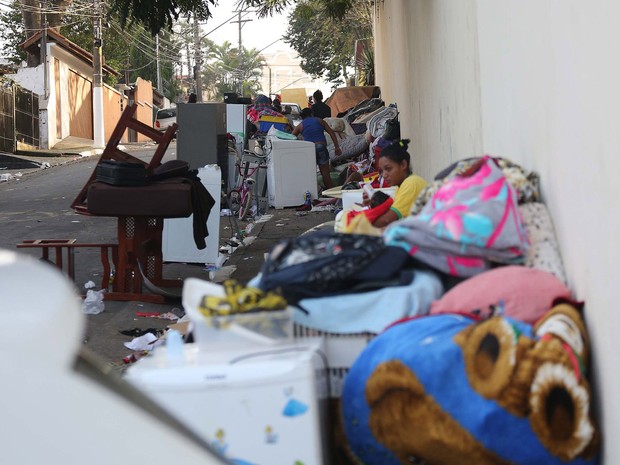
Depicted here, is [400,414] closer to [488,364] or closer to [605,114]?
[488,364]

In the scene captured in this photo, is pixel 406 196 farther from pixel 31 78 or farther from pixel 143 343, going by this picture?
pixel 31 78

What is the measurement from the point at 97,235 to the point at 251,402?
35.9 feet

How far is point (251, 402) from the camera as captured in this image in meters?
3.05

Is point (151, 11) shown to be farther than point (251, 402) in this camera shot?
Yes

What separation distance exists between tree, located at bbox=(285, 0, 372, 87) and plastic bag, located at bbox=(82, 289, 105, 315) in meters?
14.4

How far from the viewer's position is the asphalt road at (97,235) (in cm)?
799

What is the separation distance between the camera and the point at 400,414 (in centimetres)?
344

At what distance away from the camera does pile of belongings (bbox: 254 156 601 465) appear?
10.9 ft

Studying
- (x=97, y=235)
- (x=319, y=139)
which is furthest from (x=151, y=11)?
(x=319, y=139)

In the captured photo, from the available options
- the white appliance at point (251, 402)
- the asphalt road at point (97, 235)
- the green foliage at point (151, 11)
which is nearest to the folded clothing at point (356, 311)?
the white appliance at point (251, 402)

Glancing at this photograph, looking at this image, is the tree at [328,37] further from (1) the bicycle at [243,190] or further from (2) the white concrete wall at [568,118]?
(2) the white concrete wall at [568,118]

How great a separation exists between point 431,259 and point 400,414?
86 centimetres

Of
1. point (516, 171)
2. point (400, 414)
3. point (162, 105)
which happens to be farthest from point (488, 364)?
point (162, 105)

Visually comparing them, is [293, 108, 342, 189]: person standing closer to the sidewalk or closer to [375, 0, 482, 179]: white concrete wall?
the sidewalk
